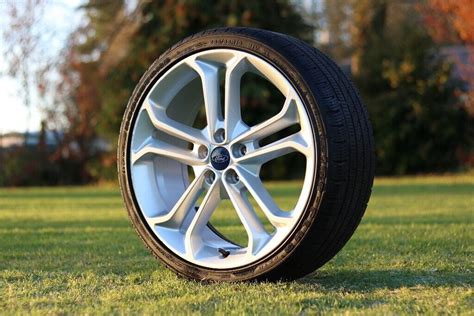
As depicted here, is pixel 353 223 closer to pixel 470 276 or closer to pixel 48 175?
pixel 470 276

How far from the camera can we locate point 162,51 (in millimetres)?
26172

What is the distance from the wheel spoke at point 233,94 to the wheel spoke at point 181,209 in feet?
1.36

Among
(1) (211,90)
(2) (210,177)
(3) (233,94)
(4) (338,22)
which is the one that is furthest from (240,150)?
(4) (338,22)

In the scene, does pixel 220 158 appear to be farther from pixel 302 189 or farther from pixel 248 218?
pixel 302 189

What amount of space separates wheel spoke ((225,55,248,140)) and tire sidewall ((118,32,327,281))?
11cm

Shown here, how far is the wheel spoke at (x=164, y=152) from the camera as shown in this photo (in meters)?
5.04

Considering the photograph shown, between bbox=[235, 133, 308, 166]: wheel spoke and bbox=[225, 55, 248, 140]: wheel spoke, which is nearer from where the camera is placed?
bbox=[235, 133, 308, 166]: wheel spoke

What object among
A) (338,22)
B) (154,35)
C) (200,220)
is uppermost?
(338,22)

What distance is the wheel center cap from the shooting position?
481cm

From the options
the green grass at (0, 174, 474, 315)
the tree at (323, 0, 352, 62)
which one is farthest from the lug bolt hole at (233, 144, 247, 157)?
the tree at (323, 0, 352, 62)

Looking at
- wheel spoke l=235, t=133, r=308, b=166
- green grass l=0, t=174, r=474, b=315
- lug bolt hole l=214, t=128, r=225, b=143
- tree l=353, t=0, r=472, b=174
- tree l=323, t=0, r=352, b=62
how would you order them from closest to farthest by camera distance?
green grass l=0, t=174, r=474, b=315
wheel spoke l=235, t=133, r=308, b=166
lug bolt hole l=214, t=128, r=225, b=143
tree l=353, t=0, r=472, b=174
tree l=323, t=0, r=352, b=62

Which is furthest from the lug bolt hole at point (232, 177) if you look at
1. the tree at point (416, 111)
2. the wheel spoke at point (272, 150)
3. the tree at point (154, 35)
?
the tree at point (416, 111)

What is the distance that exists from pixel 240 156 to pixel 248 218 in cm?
39

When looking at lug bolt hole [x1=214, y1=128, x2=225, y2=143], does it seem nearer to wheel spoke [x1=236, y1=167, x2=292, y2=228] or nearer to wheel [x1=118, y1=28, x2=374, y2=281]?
wheel [x1=118, y1=28, x2=374, y2=281]
